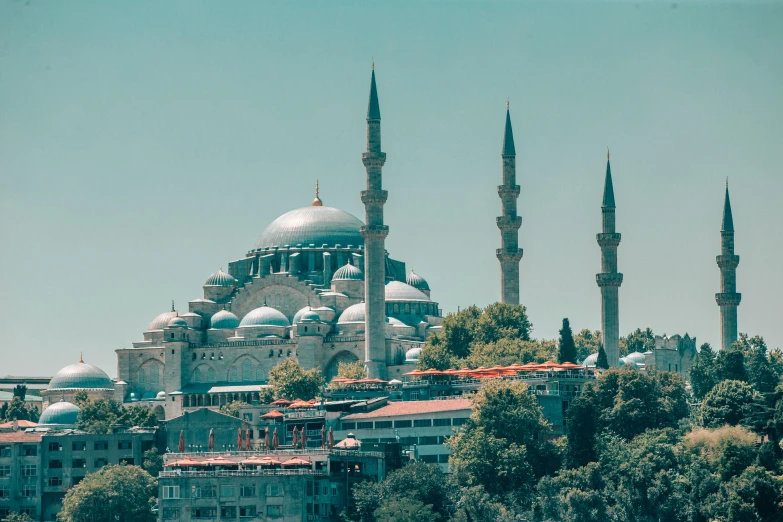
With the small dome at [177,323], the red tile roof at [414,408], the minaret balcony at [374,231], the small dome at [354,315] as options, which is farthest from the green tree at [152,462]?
the small dome at [354,315]

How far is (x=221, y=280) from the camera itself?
13050 centimetres

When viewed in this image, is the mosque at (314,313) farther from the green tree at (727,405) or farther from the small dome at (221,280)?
the green tree at (727,405)

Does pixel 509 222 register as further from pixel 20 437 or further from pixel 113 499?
pixel 113 499

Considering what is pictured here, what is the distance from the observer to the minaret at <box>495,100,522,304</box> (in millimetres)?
118875

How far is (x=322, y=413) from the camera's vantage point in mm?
97938

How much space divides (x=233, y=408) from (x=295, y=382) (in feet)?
11.9

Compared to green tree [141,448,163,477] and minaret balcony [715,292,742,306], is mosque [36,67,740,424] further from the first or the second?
green tree [141,448,163,477]

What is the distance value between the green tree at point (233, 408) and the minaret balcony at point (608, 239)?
70.3 feet

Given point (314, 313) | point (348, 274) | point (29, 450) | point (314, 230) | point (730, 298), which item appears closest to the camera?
point (29, 450)

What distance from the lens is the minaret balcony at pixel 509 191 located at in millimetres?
119125

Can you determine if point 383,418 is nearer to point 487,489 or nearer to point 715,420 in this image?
point 487,489

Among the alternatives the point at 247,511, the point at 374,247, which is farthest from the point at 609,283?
the point at 247,511

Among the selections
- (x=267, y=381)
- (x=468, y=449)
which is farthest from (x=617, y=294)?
(x=468, y=449)

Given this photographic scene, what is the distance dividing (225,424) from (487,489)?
18811mm
